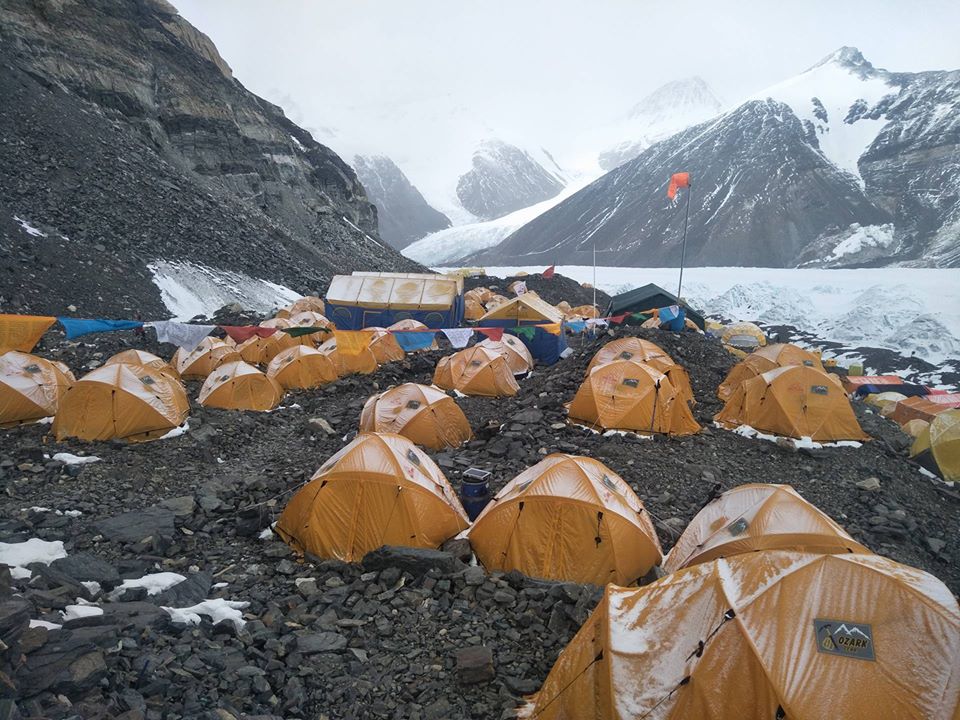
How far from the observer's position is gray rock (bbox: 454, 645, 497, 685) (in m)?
4.94

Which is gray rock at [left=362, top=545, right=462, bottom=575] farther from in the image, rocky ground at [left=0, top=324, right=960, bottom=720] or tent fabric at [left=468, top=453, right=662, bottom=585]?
tent fabric at [left=468, top=453, right=662, bottom=585]

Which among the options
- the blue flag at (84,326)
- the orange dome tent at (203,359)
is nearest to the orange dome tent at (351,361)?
the orange dome tent at (203,359)

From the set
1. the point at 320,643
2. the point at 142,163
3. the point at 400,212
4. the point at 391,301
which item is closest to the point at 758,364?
the point at 320,643

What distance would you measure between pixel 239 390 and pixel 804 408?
12.9m

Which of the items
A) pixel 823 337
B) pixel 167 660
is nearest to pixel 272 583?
pixel 167 660

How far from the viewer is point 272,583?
6398mm

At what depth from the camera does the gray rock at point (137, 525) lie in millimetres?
7082

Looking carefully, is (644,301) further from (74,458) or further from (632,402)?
(74,458)

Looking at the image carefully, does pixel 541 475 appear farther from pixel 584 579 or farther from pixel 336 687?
pixel 336 687

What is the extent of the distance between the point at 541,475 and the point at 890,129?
4938 inches

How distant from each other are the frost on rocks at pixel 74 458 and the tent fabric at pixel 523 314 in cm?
1656

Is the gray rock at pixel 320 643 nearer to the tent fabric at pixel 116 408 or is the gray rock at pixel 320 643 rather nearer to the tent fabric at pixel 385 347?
the tent fabric at pixel 116 408

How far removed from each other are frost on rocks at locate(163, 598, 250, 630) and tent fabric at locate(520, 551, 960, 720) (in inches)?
124

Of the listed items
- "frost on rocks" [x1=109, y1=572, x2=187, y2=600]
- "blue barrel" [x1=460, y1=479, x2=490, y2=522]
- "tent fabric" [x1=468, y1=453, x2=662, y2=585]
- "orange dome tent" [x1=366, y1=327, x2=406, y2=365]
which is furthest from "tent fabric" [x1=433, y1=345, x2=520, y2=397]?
"frost on rocks" [x1=109, y1=572, x2=187, y2=600]
